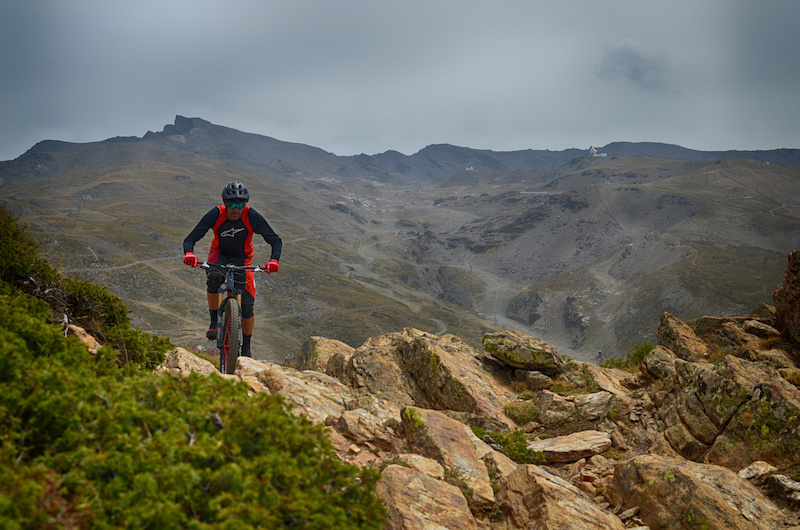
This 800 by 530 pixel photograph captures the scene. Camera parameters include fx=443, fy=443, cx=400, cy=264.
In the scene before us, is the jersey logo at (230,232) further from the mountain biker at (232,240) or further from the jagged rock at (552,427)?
the jagged rock at (552,427)

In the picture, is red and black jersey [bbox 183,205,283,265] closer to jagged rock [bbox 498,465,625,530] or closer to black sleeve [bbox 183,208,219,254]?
black sleeve [bbox 183,208,219,254]

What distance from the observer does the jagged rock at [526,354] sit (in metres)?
15.8

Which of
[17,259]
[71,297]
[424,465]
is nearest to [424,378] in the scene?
[424,465]

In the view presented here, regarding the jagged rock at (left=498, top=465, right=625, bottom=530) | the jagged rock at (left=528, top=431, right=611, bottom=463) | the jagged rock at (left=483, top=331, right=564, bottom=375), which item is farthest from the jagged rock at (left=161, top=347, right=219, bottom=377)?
the jagged rock at (left=483, top=331, right=564, bottom=375)

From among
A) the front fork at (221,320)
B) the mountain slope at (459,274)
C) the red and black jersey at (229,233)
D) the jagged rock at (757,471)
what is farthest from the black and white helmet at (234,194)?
the mountain slope at (459,274)

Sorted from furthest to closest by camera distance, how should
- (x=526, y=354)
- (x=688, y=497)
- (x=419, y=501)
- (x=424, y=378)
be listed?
1. (x=526, y=354)
2. (x=424, y=378)
3. (x=688, y=497)
4. (x=419, y=501)

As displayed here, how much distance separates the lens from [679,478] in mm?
7195

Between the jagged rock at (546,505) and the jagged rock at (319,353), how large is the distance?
347 inches

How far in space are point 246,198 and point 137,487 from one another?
8.26m

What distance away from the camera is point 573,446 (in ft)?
33.4

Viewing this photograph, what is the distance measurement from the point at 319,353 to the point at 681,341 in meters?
14.1

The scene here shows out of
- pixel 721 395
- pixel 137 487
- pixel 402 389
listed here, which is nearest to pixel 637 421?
pixel 721 395

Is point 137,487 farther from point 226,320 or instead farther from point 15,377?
point 226,320

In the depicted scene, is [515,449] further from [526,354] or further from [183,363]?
[183,363]
